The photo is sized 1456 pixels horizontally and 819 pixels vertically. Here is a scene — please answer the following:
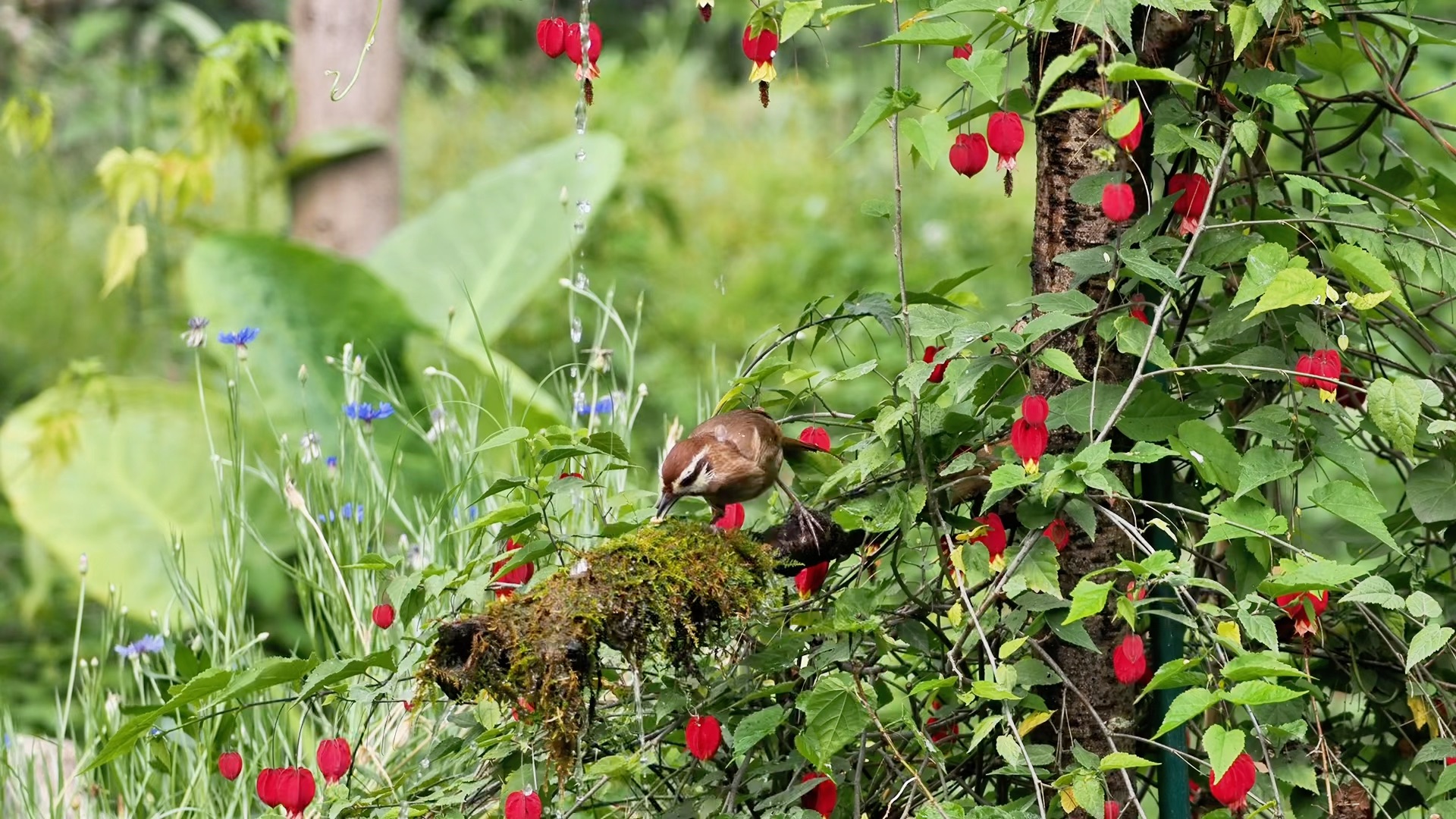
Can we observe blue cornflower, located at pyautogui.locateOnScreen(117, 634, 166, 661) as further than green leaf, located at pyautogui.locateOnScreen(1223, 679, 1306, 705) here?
Yes

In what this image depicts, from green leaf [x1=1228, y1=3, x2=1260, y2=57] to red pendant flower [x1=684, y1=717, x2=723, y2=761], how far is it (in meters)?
0.85

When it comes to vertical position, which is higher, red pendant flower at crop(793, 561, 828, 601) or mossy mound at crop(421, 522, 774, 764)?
mossy mound at crop(421, 522, 774, 764)

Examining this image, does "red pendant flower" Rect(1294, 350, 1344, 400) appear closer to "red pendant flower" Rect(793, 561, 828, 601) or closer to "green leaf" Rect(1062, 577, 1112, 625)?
"green leaf" Rect(1062, 577, 1112, 625)

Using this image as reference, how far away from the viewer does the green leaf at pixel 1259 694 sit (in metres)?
1.23

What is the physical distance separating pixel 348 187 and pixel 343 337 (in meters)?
0.91

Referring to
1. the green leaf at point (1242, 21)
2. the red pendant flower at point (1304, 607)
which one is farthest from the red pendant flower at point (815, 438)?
the green leaf at point (1242, 21)

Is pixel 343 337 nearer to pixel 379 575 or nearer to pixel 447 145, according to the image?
pixel 379 575

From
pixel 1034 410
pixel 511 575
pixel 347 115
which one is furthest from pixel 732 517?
pixel 347 115

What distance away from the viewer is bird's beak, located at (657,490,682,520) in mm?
1629

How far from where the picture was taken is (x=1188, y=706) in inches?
49.2

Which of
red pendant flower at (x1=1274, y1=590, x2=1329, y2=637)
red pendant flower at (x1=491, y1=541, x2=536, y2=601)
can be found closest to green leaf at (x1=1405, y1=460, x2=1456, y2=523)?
red pendant flower at (x1=1274, y1=590, x2=1329, y2=637)

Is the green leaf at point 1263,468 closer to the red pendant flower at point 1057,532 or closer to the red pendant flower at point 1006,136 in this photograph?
the red pendant flower at point 1057,532

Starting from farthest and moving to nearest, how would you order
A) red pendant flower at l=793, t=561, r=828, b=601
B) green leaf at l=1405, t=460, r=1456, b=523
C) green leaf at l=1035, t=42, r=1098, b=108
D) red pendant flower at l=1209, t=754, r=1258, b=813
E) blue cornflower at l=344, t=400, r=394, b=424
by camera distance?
blue cornflower at l=344, t=400, r=394, b=424
red pendant flower at l=793, t=561, r=828, b=601
green leaf at l=1405, t=460, r=1456, b=523
red pendant flower at l=1209, t=754, r=1258, b=813
green leaf at l=1035, t=42, r=1098, b=108

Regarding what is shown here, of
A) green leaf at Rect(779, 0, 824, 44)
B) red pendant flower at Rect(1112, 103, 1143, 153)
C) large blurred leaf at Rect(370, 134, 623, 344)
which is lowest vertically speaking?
large blurred leaf at Rect(370, 134, 623, 344)
